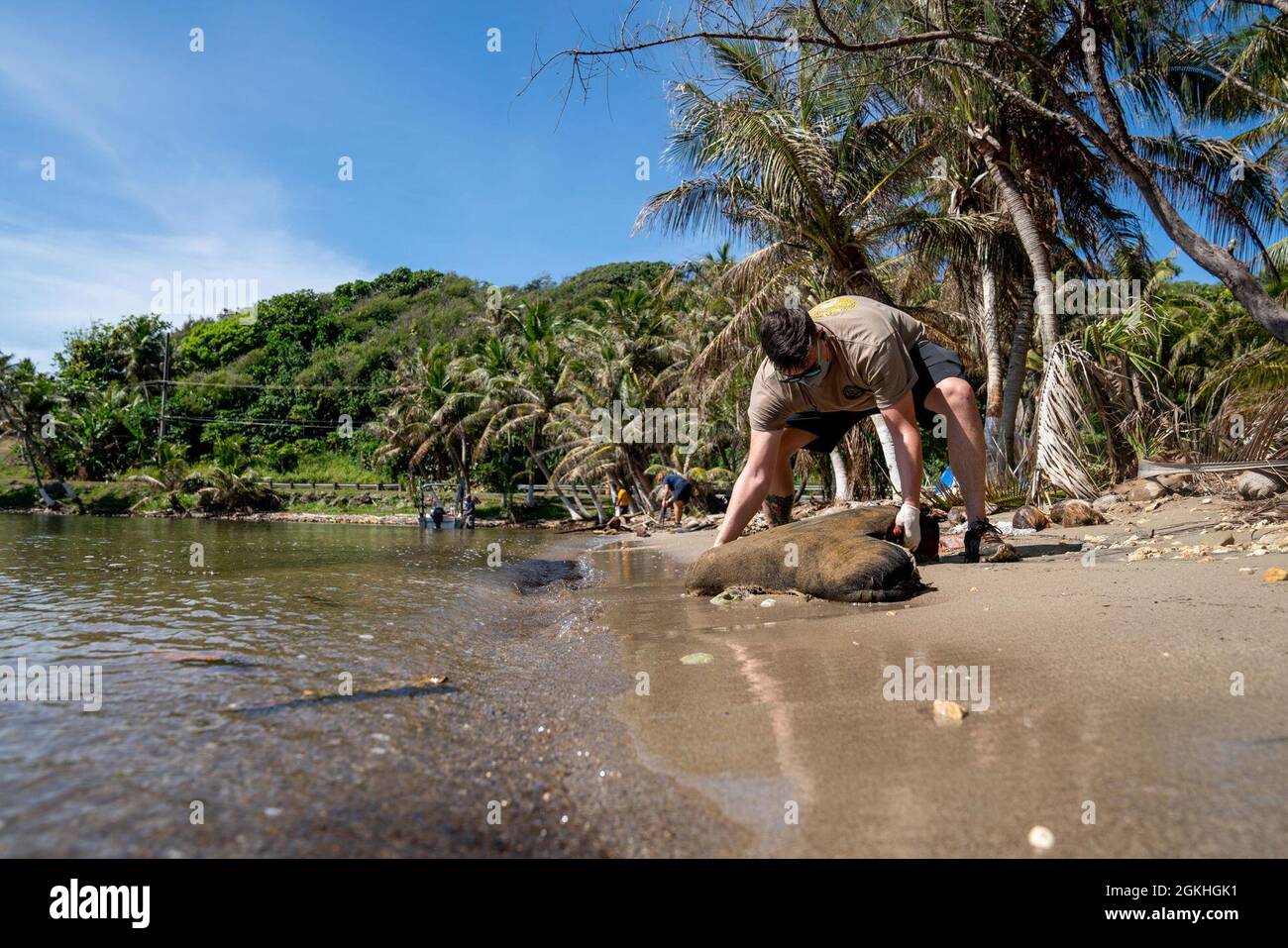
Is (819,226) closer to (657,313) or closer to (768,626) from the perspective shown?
(768,626)

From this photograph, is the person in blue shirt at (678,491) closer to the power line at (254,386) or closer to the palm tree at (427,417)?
the palm tree at (427,417)

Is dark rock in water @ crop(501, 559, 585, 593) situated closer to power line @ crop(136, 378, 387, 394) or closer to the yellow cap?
the yellow cap

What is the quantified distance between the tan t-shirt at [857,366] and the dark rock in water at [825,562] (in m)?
0.86

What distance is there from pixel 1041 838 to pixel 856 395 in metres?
3.80

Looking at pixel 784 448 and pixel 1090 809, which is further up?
pixel 784 448

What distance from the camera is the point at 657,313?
1084 inches

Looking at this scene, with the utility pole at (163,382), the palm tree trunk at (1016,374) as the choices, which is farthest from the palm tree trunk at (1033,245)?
the utility pole at (163,382)

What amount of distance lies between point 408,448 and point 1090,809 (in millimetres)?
37092

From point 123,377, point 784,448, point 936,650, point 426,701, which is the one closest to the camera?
point 426,701

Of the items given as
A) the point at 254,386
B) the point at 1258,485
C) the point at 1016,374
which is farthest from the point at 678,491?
the point at 254,386

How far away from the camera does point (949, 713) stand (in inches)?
80.3

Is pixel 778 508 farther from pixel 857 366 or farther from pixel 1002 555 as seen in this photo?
pixel 857 366

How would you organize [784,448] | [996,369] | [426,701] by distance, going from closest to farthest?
[426,701] < [784,448] < [996,369]

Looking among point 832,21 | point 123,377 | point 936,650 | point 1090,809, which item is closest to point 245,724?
point 1090,809
